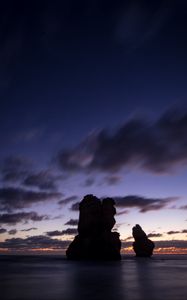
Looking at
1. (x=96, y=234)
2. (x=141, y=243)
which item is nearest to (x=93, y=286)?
(x=96, y=234)

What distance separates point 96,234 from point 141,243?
5725cm

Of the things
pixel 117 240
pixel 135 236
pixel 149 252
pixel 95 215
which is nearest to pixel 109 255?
pixel 117 240

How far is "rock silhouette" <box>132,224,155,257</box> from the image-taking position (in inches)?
6742

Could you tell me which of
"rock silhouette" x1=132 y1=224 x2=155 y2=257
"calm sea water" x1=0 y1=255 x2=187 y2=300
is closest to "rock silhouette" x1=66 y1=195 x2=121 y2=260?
"rock silhouette" x1=132 y1=224 x2=155 y2=257

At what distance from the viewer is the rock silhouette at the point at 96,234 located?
4970 inches

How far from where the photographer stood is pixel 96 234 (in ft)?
427

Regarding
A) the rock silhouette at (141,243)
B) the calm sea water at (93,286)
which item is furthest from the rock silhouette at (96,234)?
the calm sea water at (93,286)

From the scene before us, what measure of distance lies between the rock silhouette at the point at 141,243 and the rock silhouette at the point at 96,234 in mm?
39139

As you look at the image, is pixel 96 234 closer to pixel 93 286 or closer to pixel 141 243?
pixel 141 243

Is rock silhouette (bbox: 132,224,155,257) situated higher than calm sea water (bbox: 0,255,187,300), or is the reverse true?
rock silhouette (bbox: 132,224,155,257)

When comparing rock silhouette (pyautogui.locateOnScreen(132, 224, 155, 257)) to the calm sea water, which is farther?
rock silhouette (pyautogui.locateOnScreen(132, 224, 155, 257))

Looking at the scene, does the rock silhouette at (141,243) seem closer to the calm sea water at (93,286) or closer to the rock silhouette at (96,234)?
the rock silhouette at (96,234)

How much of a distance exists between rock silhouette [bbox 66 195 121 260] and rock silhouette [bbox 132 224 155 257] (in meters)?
39.1

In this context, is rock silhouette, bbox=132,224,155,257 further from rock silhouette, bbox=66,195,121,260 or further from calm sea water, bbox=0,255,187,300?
calm sea water, bbox=0,255,187,300
